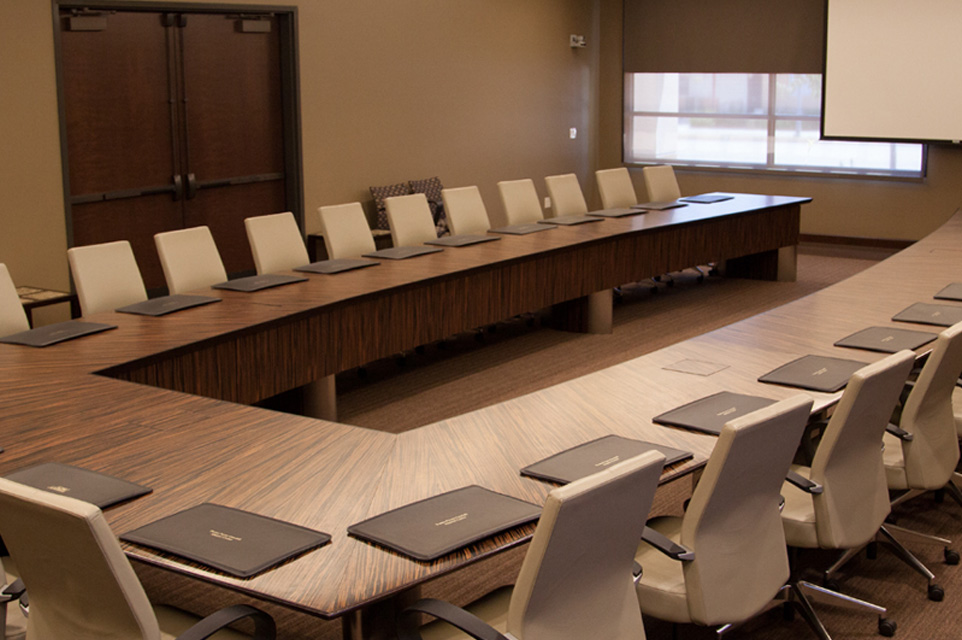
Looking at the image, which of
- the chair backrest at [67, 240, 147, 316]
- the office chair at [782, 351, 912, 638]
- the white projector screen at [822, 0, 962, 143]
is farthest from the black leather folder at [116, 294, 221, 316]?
the white projector screen at [822, 0, 962, 143]

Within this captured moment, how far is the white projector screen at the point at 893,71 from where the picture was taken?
9469 millimetres

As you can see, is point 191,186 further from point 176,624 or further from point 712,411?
point 176,624

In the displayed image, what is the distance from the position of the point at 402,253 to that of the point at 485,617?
3.80m

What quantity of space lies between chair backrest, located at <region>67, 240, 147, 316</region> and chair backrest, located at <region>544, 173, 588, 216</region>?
11.4 ft

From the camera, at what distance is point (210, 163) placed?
316 inches

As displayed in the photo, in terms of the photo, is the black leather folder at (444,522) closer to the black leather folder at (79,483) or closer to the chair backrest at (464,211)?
the black leather folder at (79,483)

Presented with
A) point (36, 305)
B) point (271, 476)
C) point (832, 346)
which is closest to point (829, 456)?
point (832, 346)

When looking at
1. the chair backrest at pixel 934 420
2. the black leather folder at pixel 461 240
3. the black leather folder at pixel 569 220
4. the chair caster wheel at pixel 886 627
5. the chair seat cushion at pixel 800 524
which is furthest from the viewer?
the black leather folder at pixel 569 220

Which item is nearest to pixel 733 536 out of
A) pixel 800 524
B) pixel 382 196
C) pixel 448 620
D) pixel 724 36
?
pixel 800 524

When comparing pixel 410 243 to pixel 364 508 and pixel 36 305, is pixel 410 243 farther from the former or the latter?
pixel 364 508

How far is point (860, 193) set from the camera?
1027cm

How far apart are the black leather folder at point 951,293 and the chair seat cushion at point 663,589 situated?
2.87 metres

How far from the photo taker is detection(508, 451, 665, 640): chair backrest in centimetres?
209

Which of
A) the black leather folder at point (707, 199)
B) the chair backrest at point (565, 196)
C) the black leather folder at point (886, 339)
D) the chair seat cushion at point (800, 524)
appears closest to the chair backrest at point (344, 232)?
the chair backrest at point (565, 196)
